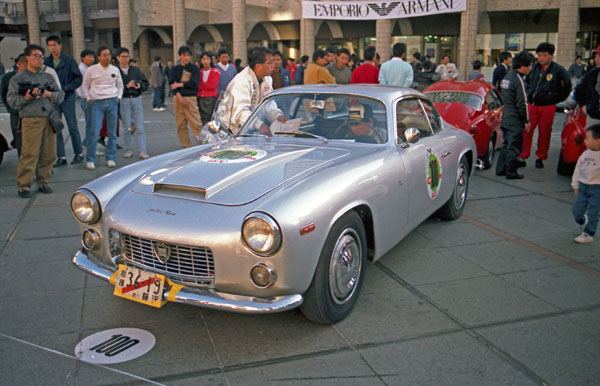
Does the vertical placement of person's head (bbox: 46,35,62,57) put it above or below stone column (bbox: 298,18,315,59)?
below

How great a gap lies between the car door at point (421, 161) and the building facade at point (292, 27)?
19347 mm

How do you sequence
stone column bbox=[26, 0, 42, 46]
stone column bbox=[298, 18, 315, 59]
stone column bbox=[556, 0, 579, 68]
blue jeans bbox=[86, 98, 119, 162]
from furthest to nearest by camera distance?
stone column bbox=[26, 0, 42, 46]
stone column bbox=[298, 18, 315, 59]
stone column bbox=[556, 0, 579, 68]
blue jeans bbox=[86, 98, 119, 162]

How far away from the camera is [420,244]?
526 centimetres

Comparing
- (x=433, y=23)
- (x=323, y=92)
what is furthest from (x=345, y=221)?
(x=433, y=23)

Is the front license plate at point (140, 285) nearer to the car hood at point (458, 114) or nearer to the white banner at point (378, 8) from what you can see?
the car hood at point (458, 114)

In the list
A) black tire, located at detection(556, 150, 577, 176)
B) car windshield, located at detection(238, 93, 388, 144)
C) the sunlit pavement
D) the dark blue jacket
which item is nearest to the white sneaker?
the sunlit pavement

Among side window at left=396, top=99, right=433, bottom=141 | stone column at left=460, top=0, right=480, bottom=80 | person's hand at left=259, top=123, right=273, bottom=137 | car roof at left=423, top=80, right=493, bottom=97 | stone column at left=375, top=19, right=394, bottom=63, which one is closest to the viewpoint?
side window at left=396, top=99, right=433, bottom=141

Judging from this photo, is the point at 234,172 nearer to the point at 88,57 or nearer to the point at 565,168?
the point at 565,168

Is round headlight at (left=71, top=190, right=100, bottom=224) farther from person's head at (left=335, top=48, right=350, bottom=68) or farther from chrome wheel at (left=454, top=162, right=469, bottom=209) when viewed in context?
person's head at (left=335, top=48, right=350, bottom=68)

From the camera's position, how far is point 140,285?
3.28 m

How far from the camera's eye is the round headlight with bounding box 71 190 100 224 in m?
3.62

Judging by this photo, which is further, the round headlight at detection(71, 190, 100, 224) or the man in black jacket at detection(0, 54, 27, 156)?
the man in black jacket at detection(0, 54, 27, 156)

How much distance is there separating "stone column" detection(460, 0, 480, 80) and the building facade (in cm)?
4

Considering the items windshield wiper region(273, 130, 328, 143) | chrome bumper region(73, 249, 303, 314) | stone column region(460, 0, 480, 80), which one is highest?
stone column region(460, 0, 480, 80)
